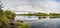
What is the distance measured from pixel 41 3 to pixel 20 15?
16.7 inches

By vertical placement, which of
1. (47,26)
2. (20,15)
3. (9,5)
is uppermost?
(9,5)

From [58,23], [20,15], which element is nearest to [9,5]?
[20,15]

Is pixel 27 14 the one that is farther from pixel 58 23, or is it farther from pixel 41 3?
pixel 58 23

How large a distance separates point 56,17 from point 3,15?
0.91m

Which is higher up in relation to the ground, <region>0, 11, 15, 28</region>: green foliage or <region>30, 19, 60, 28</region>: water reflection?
<region>0, 11, 15, 28</region>: green foliage

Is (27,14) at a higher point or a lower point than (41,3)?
lower

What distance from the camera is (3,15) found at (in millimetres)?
2637

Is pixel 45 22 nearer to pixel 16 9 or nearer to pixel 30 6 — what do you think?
pixel 30 6

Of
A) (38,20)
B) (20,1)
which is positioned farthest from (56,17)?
(20,1)

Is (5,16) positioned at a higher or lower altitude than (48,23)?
higher

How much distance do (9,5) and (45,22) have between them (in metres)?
0.69

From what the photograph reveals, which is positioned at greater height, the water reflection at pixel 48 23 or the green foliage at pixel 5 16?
the green foliage at pixel 5 16

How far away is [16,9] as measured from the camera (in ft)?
8.75

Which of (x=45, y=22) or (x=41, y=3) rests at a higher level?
(x=41, y=3)
